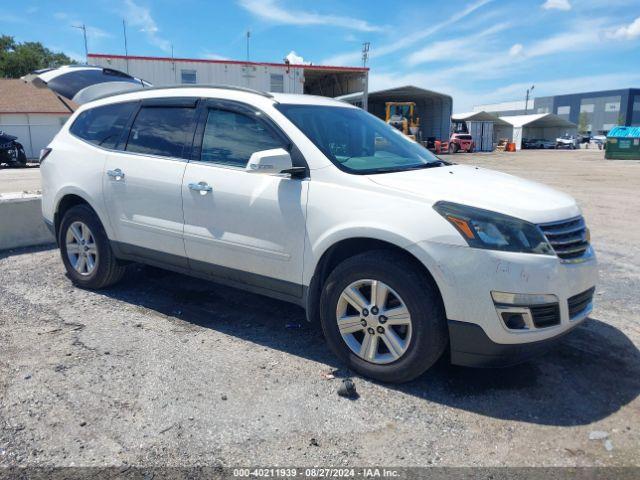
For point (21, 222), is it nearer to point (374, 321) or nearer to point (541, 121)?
point (374, 321)

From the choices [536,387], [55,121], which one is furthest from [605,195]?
[55,121]

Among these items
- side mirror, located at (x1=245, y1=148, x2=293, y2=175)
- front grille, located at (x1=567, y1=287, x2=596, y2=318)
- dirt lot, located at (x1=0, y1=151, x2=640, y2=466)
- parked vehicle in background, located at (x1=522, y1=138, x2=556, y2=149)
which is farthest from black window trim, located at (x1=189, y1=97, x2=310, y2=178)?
parked vehicle in background, located at (x1=522, y1=138, x2=556, y2=149)

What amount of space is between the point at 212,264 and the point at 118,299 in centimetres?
144

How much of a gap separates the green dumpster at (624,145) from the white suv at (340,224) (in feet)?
124

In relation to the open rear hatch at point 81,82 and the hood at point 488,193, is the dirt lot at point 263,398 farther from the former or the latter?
the open rear hatch at point 81,82

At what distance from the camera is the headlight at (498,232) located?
2.89 meters

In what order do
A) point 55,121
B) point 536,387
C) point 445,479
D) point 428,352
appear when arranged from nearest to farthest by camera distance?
point 445,479 < point 428,352 < point 536,387 < point 55,121

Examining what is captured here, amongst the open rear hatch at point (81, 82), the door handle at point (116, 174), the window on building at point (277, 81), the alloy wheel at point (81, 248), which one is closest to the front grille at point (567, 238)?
the door handle at point (116, 174)

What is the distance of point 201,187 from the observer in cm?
392

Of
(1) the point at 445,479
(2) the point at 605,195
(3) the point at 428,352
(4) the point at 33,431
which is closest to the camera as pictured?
(1) the point at 445,479

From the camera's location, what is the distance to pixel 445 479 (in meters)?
2.44

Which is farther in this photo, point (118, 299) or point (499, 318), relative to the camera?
point (118, 299)

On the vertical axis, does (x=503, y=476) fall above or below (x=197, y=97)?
below

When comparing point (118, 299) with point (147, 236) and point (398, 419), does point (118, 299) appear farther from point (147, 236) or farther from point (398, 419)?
point (398, 419)
